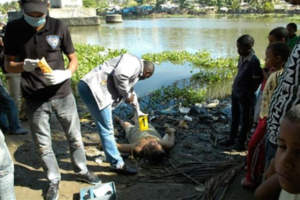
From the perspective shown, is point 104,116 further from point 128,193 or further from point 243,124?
point 243,124

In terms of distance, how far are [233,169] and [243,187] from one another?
31 cm

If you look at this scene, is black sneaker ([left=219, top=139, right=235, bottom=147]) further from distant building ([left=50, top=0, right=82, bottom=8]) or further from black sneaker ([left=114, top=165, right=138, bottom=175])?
distant building ([left=50, top=0, right=82, bottom=8])

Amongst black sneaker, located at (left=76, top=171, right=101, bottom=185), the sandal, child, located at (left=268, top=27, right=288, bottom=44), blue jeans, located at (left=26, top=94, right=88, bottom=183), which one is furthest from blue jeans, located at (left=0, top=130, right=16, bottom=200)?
child, located at (left=268, top=27, right=288, bottom=44)

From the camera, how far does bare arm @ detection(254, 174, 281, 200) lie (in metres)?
1.22

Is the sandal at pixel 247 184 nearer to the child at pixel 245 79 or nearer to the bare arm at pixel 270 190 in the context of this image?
the child at pixel 245 79

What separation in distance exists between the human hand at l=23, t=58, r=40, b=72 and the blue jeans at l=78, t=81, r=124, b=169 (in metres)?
0.68

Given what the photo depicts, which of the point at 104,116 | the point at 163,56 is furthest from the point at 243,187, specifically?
the point at 163,56

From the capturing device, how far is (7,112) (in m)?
3.97

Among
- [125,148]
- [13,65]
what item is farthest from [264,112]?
[13,65]

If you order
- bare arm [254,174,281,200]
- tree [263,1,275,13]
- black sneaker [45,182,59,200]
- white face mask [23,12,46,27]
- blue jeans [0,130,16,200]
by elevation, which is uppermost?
tree [263,1,275,13]

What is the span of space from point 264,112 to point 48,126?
83.1 inches

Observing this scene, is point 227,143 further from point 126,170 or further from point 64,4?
point 64,4

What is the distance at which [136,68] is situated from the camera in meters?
2.86

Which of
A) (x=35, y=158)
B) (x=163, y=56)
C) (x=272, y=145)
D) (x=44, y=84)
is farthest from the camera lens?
(x=163, y=56)
